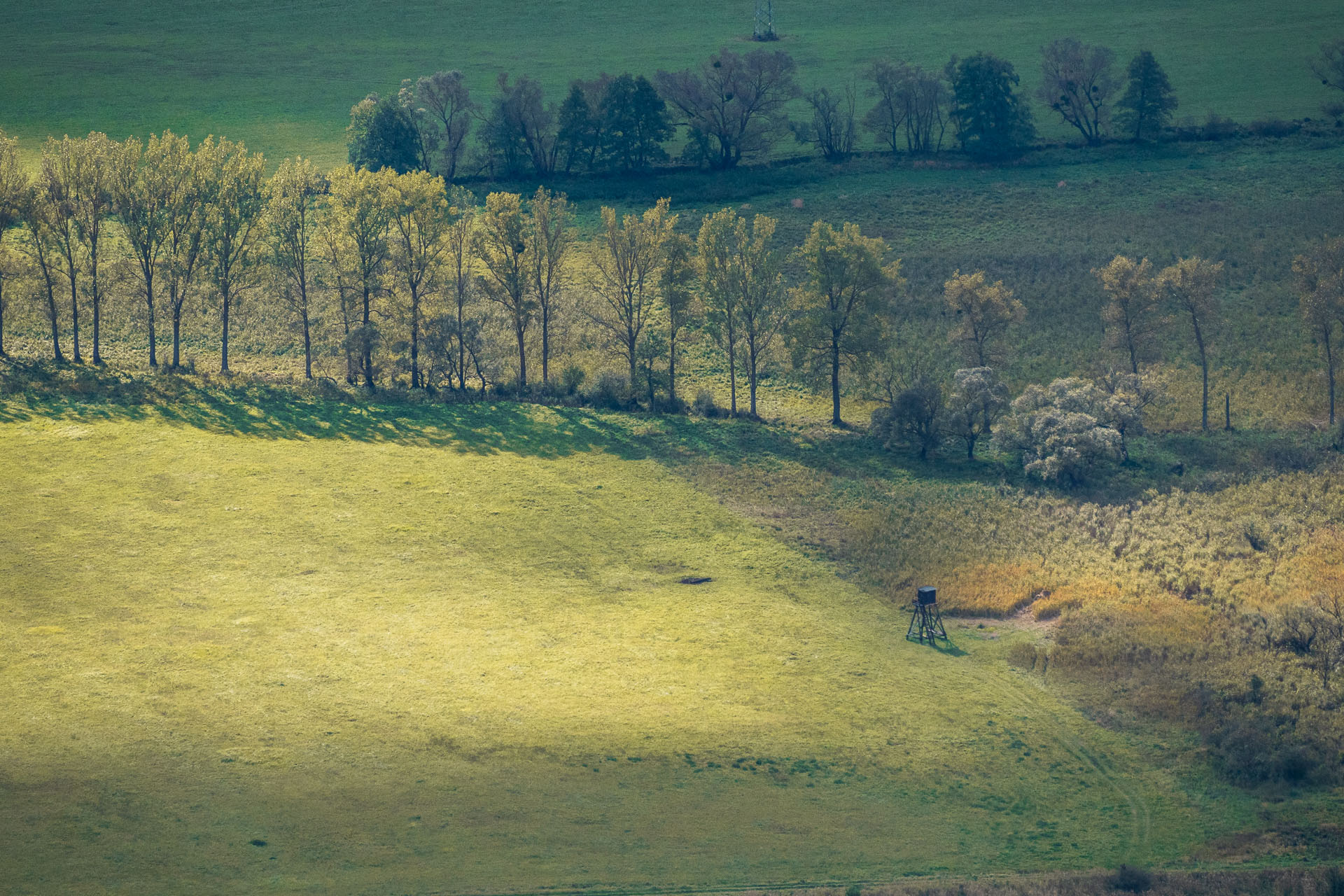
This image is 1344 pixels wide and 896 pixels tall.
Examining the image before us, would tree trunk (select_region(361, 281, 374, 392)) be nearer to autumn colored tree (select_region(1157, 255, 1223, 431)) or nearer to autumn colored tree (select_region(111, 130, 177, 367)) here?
autumn colored tree (select_region(111, 130, 177, 367))

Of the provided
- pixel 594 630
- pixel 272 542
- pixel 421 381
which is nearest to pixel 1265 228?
pixel 421 381

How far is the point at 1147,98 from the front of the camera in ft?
373

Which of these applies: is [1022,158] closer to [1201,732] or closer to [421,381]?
[421,381]

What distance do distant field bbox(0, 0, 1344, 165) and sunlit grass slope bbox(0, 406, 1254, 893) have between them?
229 ft

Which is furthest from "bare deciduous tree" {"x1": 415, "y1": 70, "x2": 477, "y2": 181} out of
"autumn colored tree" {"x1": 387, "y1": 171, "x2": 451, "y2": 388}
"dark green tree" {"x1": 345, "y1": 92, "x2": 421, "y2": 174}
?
"autumn colored tree" {"x1": 387, "y1": 171, "x2": 451, "y2": 388}

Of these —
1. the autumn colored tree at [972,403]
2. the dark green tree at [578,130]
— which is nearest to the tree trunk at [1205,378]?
the autumn colored tree at [972,403]

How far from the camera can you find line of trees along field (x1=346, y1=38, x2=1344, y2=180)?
110188 mm

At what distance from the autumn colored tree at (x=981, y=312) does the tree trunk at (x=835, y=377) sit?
27.6 ft

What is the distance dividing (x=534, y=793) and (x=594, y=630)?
11969 millimetres

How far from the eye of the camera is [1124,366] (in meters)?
78.7

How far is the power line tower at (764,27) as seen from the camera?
473 feet

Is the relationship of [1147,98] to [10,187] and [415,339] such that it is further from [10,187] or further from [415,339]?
[10,187]

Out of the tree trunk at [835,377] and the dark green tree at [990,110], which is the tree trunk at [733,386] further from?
the dark green tree at [990,110]

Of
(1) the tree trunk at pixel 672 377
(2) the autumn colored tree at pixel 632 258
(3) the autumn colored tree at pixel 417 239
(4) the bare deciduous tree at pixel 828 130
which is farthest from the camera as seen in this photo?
(4) the bare deciduous tree at pixel 828 130
